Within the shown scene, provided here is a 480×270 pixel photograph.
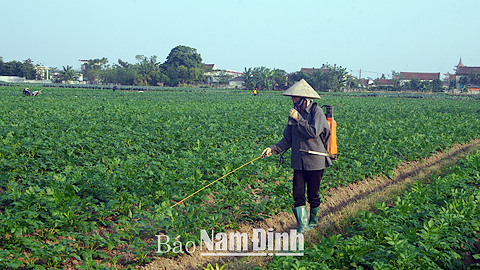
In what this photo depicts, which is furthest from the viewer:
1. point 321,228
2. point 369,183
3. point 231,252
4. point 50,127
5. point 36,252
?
point 50,127

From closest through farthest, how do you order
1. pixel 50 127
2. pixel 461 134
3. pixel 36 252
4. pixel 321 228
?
pixel 36 252 → pixel 321 228 → pixel 50 127 → pixel 461 134

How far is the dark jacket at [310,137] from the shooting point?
14.5 feet

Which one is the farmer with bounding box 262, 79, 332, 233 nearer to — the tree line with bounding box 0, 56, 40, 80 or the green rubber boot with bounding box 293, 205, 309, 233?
the green rubber boot with bounding box 293, 205, 309, 233

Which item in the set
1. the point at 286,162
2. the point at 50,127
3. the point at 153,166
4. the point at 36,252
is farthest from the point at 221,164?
the point at 50,127

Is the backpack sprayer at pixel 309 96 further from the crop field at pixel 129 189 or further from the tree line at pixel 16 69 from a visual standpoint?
the tree line at pixel 16 69

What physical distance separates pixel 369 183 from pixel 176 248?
198 inches

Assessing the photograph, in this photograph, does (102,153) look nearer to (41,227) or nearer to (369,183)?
(41,227)

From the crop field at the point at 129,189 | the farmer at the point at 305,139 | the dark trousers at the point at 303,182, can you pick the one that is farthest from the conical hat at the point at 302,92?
the crop field at the point at 129,189

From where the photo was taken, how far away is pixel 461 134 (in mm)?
13719

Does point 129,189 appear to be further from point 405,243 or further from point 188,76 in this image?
point 188,76

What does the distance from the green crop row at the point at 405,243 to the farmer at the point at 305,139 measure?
2.40 feet

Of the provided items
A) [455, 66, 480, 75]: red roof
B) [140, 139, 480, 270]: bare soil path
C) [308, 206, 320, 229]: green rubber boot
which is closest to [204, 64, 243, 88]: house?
[455, 66, 480, 75]: red roof

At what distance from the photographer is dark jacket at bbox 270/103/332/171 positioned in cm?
441

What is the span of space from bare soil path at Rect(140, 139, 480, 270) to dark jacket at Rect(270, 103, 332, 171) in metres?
0.90
